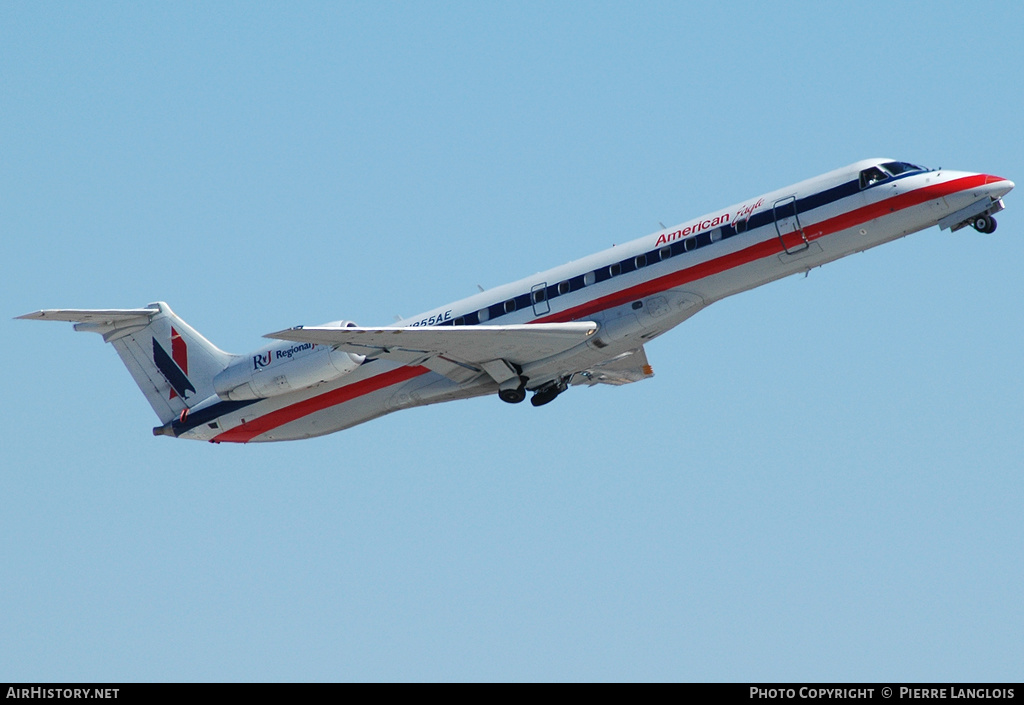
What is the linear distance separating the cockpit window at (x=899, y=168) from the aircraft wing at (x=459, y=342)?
617cm

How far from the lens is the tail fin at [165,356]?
29.0 meters

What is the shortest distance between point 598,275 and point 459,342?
9.87ft

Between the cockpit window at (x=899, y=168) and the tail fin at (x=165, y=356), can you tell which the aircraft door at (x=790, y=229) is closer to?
the cockpit window at (x=899, y=168)

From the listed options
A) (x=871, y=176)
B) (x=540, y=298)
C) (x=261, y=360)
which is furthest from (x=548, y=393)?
(x=871, y=176)

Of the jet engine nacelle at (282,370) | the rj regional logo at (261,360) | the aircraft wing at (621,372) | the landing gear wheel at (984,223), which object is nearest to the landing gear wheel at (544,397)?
the aircraft wing at (621,372)

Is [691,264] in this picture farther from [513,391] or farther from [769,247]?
[513,391]

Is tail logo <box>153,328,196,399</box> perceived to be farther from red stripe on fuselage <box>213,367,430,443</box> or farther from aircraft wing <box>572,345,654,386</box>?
aircraft wing <box>572,345,654,386</box>

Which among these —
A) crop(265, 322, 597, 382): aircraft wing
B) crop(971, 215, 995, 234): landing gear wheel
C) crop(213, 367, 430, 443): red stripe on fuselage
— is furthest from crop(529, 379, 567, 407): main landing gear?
crop(971, 215, 995, 234): landing gear wheel

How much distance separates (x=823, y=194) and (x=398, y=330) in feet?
27.2

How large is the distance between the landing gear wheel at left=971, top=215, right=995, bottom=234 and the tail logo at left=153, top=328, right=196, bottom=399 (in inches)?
653

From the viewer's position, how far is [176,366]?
1148 inches
